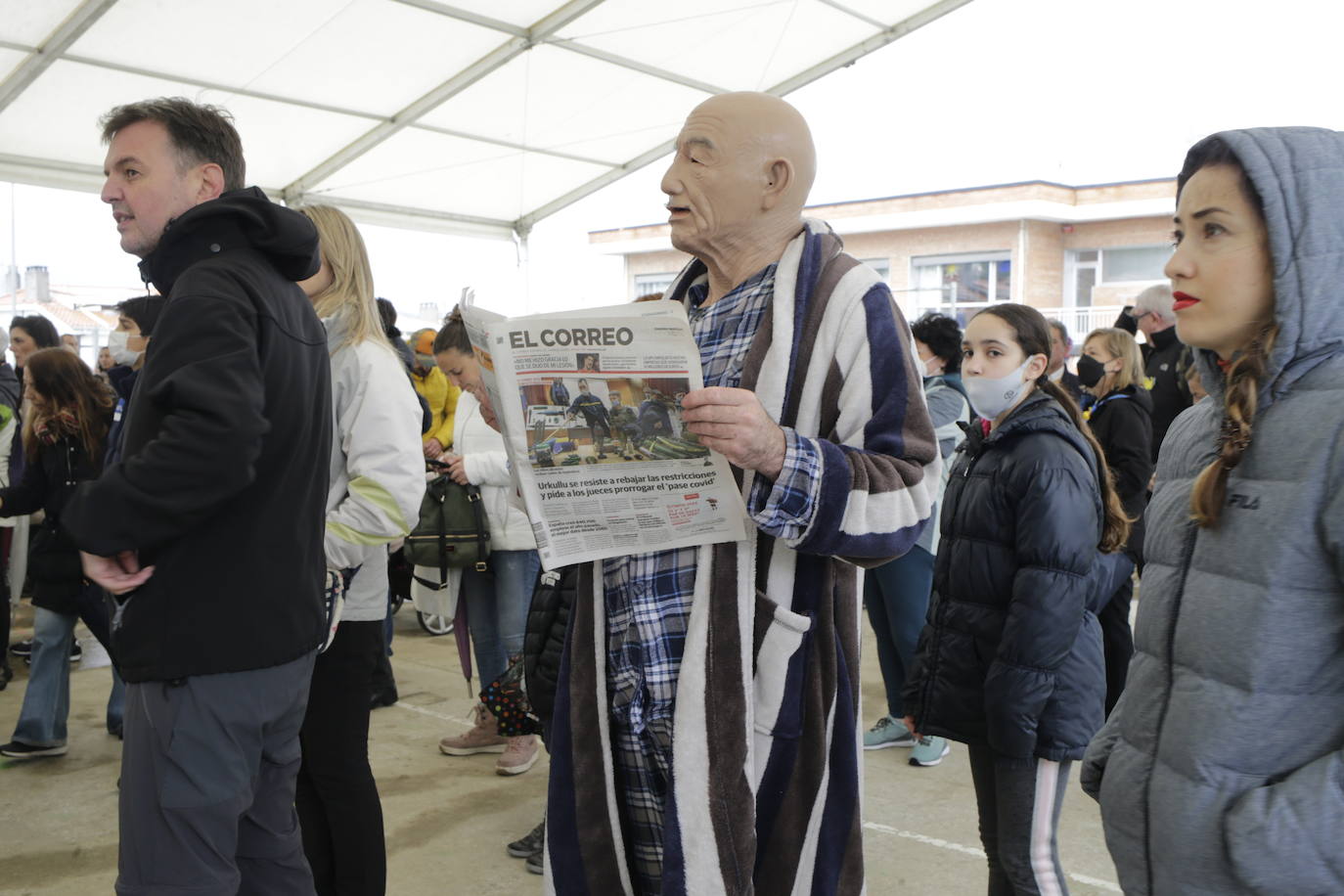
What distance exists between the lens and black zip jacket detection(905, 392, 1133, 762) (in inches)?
90.3

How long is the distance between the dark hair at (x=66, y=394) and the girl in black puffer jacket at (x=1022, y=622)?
11.1ft

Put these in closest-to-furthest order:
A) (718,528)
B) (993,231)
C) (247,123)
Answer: (718,528) → (247,123) → (993,231)

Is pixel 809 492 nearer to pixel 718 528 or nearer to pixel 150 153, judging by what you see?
pixel 718 528

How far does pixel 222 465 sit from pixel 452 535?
2.21 meters

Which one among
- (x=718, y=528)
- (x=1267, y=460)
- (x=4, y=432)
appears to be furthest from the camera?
(x=4, y=432)

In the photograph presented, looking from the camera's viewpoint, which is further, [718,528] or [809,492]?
[718,528]

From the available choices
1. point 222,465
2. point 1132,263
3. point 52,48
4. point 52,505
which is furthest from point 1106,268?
point 222,465

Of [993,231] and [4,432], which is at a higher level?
[993,231]

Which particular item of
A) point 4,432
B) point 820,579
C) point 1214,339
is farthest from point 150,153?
point 4,432

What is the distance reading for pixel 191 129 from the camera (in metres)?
2.06

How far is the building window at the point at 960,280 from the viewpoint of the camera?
2277 cm

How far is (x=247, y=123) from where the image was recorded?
868 cm

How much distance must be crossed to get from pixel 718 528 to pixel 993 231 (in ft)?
73.8

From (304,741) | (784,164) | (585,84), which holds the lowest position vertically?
(304,741)
